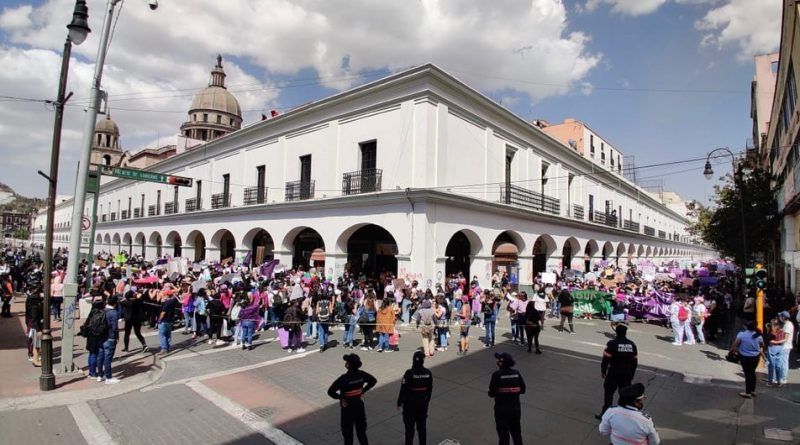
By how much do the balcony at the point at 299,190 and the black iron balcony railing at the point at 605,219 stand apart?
70.6 feet

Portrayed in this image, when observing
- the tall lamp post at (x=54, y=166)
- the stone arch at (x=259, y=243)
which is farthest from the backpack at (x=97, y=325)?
the stone arch at (x=259, y=243)

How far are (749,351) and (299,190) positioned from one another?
58.5ft

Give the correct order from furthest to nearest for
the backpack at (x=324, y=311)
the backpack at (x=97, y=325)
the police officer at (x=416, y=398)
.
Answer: the backpack at (x=324, y=311), the backpack at (x=97, y=325), the police officer at (x=416, y=398)

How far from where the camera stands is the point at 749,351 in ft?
25.4

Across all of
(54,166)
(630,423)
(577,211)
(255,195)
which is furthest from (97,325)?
(577,211)

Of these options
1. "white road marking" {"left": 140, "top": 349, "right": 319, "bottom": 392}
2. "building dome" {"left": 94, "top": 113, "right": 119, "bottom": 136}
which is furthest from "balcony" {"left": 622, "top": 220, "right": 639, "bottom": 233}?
"building dome" {"left": 94, "top": 113, "right": 119, "bottom": 136}

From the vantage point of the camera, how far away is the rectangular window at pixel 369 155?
18.2 metres

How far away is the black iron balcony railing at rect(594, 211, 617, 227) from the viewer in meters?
31.3

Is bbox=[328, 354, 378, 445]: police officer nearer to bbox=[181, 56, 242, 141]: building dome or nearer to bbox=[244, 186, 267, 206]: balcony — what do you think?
bbox=[244, 186, 267, 206]: balcony

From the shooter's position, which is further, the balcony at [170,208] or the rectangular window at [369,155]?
the balcony at [170,208]

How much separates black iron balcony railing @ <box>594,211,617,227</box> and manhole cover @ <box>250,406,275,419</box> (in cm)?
2931

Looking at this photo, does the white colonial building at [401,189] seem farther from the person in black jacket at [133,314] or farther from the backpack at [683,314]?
the person in black jacket at [133,314]

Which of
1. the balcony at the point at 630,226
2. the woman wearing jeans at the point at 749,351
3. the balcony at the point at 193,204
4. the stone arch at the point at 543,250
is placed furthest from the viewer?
the balcony at the point at 630,226

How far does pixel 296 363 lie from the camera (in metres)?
9.80
